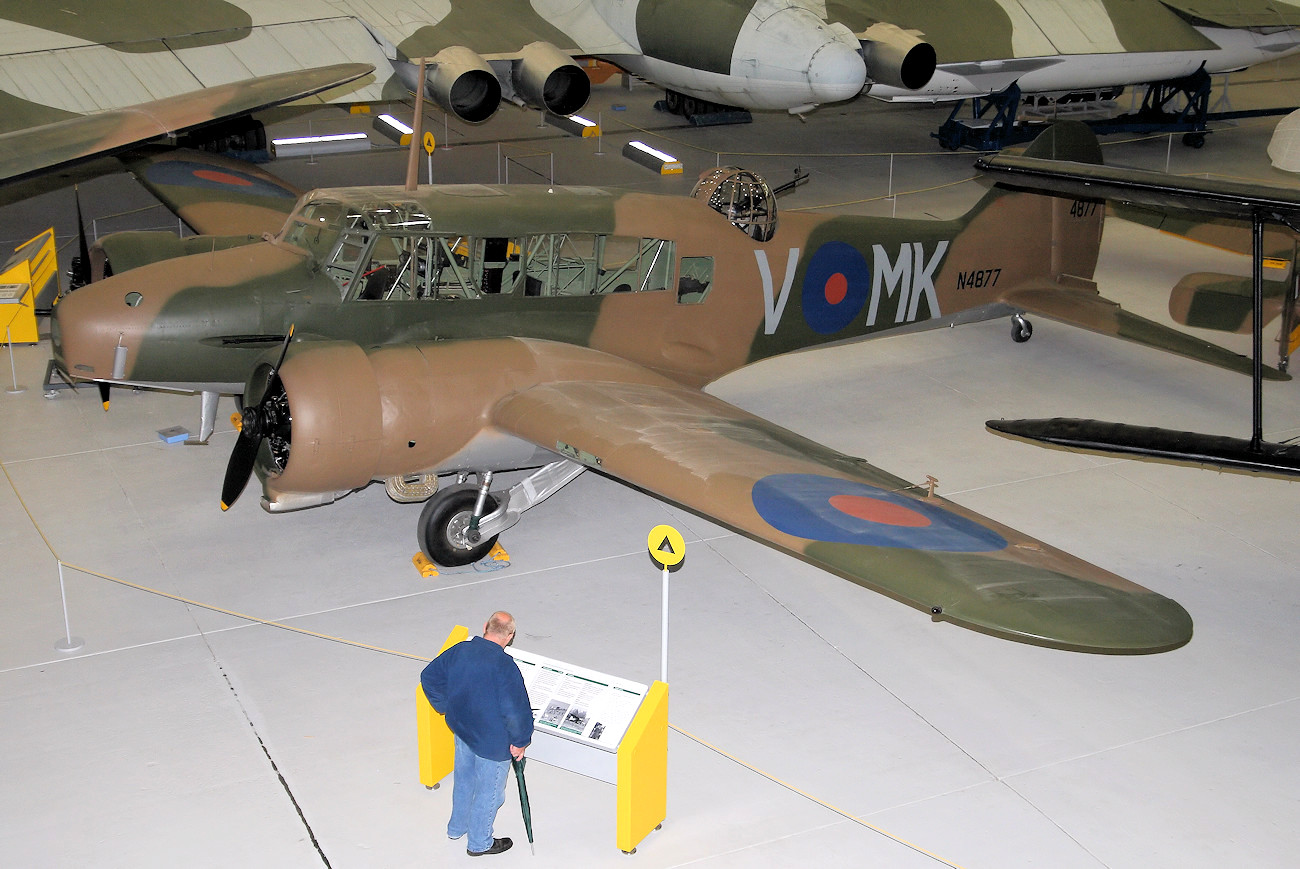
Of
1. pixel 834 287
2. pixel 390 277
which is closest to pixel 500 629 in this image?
pixel 390 277

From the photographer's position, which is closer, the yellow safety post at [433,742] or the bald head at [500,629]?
the bald head at [500,629]

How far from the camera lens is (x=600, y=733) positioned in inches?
257

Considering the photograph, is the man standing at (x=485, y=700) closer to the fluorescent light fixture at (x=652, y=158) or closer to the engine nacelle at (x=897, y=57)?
the engine nacelle at (x=897, y=57)

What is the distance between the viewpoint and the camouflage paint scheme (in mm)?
15164

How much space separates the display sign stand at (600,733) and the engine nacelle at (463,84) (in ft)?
35.5

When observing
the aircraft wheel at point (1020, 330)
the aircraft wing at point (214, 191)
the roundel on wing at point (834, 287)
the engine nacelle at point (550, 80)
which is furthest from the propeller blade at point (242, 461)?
the engine nacelle at point (550, 80)

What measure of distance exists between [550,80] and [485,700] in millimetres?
12132

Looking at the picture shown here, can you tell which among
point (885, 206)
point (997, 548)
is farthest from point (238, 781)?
point (885, 206)

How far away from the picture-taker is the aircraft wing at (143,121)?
1200cm

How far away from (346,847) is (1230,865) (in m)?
4.67

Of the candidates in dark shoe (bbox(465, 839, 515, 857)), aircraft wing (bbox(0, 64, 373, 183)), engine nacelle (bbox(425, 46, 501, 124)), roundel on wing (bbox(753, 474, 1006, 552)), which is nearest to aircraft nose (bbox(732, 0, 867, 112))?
engine nacelle (bbox(425, 46, 501, 124))

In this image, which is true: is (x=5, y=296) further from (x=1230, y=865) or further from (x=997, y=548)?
(x=1230, y=865)

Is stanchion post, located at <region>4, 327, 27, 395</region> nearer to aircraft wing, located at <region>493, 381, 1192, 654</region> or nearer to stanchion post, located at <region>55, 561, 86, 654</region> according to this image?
stanchion post, located at <region>55, 561, 86, 654</region>

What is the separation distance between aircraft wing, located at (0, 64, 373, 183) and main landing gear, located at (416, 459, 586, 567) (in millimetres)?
5692
